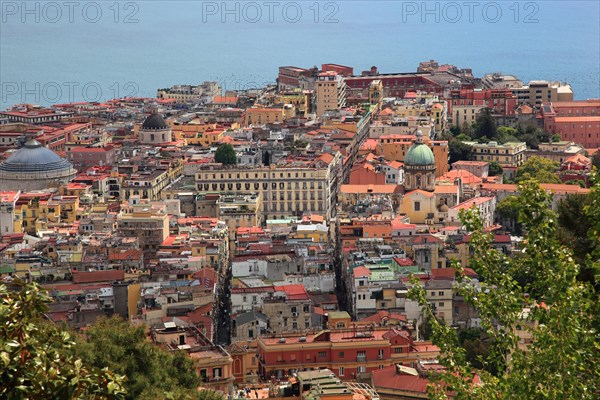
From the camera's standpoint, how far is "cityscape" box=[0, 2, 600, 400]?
356 inches

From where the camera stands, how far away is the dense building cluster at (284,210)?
2053cm

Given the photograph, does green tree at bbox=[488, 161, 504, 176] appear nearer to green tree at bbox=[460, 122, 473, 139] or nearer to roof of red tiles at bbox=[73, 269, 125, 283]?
green tree at bbox=[460, 122, 473, 139]

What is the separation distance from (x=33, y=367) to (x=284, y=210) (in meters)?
28.0

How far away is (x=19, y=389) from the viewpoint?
6.74 metres

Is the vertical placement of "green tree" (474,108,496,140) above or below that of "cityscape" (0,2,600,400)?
above

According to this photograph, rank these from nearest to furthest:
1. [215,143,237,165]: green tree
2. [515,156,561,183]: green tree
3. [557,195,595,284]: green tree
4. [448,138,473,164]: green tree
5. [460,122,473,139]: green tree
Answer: [557,195,595,284]: green tree → [215,143,237,165]: green tree → [515,156,561,183]: green tree → [448,138,473,164]: green tree → [460,122,473,139]: green tree

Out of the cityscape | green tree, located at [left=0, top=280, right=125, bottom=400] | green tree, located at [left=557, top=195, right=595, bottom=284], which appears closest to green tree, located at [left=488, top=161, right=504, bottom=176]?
the cityscape

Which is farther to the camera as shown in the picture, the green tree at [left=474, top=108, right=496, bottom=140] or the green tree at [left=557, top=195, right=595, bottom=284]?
the green tree at [left=474, top=108, right=496, bottom=140]

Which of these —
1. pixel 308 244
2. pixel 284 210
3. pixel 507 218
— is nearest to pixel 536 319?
pixel 308 244

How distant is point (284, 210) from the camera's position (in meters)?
34.8

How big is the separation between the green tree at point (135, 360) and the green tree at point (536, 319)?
4.62 m

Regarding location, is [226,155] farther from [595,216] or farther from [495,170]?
[595,216]

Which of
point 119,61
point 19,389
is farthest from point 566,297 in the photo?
point 119,61

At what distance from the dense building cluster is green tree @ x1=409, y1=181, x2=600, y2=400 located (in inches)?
281
